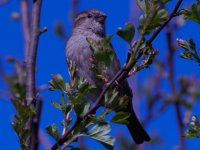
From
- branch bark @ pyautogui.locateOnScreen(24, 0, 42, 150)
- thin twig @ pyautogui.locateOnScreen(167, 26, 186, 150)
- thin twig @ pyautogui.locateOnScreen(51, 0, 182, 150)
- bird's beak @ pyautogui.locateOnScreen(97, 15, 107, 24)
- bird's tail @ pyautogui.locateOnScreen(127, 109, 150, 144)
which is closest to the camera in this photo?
branch bark @ pyautogui.locateOnScreen(24, 0, 42, 150)

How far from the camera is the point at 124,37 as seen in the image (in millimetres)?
2006

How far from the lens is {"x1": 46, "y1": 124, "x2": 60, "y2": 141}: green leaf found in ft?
6.49

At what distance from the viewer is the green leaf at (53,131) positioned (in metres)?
1.98

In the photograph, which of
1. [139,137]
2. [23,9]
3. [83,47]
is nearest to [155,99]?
[139,137]

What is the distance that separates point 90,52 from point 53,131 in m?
3.00

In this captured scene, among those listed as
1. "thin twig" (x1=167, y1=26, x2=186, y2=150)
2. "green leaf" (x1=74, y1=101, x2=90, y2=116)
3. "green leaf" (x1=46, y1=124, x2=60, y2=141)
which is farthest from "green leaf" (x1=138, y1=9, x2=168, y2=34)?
"thin twig" (x1=167, y1=26, x2=186, y2=150)

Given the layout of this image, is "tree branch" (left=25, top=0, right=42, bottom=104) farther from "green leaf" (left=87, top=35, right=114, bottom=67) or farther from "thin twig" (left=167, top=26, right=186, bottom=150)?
"thin twig" (left=167, top=26, right=186, bottom=150)

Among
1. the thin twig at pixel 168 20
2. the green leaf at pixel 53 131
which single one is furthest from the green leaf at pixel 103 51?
the green leaf at pixel 53 131

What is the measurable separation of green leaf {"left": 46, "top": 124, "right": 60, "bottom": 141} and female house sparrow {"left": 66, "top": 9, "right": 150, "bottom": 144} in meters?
2.38

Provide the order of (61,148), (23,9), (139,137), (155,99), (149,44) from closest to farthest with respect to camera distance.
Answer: (61,148), (149,44), (23,9), (155,99), (139,137)

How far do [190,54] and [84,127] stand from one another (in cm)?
61

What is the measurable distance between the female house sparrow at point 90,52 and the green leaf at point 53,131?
2384 mm

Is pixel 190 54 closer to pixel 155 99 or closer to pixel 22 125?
pixel 22 125

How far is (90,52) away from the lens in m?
4.95
